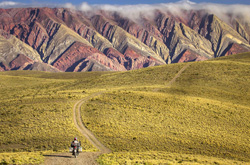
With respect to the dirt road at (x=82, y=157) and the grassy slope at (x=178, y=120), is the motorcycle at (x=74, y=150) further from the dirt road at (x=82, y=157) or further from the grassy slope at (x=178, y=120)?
the grassy slope at (x=178, y=120)

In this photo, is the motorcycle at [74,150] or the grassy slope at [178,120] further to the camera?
the grassy slope at [178,120]

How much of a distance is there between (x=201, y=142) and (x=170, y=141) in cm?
428

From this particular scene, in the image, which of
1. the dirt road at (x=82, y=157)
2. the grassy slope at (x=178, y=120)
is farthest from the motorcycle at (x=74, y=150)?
the grassy slope at (x=178, y=120)

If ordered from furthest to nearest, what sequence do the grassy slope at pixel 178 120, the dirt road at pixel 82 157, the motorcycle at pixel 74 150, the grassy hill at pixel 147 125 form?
the grassy slope at pixel 178 120, the grassy hill at pixel 147 125, the motorcycle at pixel 74 150, the dirt road at pixel 82 157

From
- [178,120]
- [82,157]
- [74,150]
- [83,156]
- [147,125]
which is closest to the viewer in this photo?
[74,150]

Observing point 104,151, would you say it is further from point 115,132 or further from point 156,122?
point 156,122

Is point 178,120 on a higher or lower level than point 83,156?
lower

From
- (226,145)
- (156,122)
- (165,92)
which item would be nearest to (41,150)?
(156,122)

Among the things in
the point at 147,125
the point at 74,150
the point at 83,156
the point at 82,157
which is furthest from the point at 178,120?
the point at 74,150

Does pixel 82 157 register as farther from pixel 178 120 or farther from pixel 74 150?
pixel 178 120

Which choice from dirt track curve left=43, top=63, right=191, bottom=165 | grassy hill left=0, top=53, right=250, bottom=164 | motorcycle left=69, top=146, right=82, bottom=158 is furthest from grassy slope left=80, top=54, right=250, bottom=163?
motorcycle left=69, top=146, right=82, bottom=158

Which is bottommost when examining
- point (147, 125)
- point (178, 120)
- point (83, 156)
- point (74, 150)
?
point (147, 125)

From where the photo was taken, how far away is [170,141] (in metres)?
38.9

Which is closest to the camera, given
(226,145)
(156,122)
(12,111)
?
(226,145)
